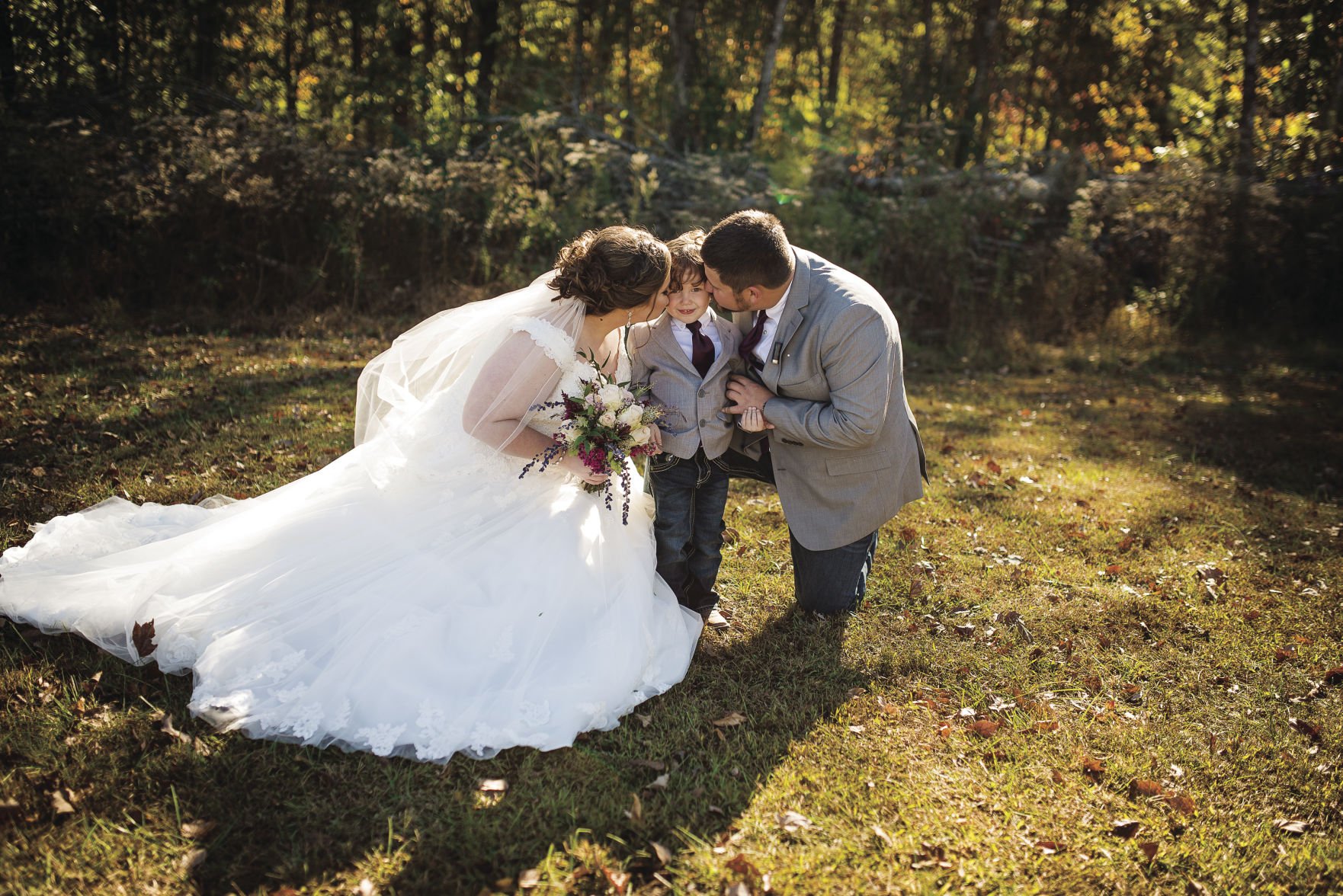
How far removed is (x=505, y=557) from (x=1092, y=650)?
331 cm

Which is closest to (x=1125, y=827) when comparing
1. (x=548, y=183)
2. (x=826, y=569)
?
(x=826, y=569)

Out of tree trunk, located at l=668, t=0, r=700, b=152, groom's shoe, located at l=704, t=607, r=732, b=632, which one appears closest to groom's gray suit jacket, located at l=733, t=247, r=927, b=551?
groom's shoe, located at l=704, t=607, r=732, b=632

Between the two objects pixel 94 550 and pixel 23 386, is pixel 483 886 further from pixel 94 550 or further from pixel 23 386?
pixel 23 386

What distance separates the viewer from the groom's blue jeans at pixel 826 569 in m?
4.80

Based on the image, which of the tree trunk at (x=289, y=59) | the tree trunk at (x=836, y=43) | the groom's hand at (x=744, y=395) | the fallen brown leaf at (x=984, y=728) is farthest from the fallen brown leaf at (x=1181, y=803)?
the tree trunk at (x=836, y=43)

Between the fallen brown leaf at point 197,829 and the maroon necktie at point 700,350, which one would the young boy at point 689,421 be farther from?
the fallen brown leaf at point 197,829

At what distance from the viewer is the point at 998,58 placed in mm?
22906

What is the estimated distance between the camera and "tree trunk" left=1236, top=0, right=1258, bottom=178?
46.7ft

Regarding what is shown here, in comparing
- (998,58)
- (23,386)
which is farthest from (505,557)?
(998,58)

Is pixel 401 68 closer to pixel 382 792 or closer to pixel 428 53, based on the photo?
pixel 428 53

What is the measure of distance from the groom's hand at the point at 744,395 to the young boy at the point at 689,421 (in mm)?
56

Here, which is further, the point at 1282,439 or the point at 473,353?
the point at 1282,439

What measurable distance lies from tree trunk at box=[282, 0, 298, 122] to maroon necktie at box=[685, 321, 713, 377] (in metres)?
16.3

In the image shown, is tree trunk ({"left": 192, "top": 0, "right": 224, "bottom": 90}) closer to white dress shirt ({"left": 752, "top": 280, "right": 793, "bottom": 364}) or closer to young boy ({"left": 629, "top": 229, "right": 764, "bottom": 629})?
young boy ({"left": 629, "top": 229, "right": 764, "bottom": 629})
